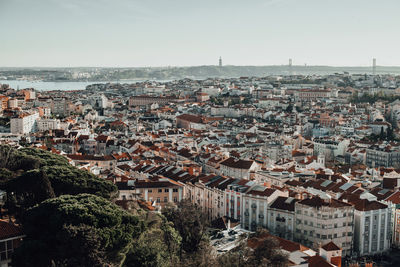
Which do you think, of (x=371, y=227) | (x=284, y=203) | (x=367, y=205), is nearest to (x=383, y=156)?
(x=367, y=205)

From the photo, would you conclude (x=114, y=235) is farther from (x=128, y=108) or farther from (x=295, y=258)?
(x=128, y=108)

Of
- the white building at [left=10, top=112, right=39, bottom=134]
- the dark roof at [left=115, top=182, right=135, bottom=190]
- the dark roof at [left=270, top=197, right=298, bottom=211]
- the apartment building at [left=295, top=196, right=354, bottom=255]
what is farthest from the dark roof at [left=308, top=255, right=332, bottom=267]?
the white building at [left=10, top=112, right=39, bottom=134]

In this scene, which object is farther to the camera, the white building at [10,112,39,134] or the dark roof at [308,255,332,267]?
the white building at [10,112,39,134]

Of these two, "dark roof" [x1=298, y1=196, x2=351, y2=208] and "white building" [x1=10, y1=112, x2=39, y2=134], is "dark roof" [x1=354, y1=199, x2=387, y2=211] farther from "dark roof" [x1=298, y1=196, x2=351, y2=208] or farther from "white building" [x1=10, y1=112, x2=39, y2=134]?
"white building" [x1=10, y1=112, x2=39, y2=134]

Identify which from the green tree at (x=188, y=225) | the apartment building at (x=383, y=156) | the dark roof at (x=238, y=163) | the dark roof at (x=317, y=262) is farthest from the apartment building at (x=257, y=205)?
the apartment building at (x=383, y=156)

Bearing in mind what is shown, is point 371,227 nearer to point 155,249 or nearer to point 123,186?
point 123,186

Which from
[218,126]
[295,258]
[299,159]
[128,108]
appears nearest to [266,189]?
[295,258]

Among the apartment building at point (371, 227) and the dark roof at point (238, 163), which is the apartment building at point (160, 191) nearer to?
the dark roof at point (238, 163)
